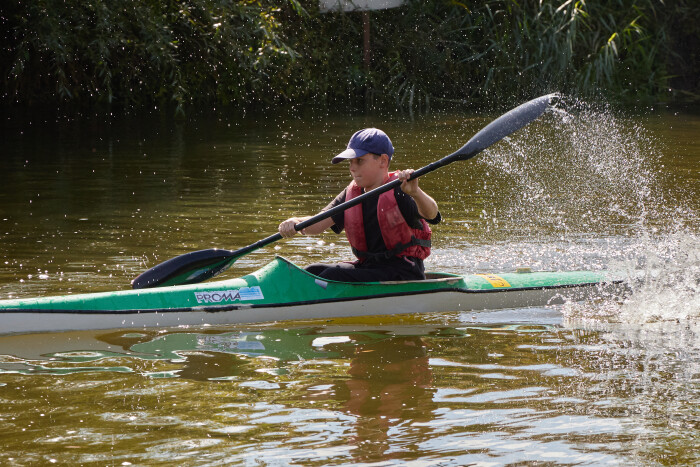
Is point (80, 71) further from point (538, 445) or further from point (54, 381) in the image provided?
point (538, 445)

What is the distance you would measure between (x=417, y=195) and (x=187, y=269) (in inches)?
48.9

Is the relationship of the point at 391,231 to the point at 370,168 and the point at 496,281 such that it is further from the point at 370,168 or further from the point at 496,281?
the point at 496,281

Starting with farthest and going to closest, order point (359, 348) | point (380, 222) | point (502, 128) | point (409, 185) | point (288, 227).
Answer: point (502, 128) < point (288, 227) < point (380, 222) < point (409, 185) < point (359, 348)

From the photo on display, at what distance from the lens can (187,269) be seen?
505cm

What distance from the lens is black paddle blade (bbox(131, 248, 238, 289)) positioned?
495cm

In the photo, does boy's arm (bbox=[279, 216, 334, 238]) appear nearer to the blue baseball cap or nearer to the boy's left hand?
the blue baseball cap

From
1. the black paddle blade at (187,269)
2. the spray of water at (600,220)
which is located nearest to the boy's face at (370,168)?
the black paddle blade at (187,269)

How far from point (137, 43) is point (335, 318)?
781 centimetres

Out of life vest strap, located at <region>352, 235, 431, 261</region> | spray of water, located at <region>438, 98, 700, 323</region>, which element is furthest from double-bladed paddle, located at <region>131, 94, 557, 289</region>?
spray of water, located at <region>438, 98, 700, 323</region>

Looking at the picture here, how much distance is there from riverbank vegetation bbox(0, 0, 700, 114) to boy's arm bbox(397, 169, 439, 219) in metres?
7.53

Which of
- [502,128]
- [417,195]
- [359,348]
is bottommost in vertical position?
[359,348]

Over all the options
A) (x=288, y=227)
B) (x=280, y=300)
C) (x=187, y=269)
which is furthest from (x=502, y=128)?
(x=187, y=269)

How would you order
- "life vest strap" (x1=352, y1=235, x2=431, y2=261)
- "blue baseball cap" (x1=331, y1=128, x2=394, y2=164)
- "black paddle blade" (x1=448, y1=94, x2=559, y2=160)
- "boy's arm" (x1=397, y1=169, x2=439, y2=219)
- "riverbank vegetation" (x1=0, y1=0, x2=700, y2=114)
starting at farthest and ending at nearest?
"riverbank vegetation" (x1=0, y1=0, x2=700, y2=114)
"black paddle blade" (x1=448, y1=94, x2=559, y2=160)
"life vest strap" (x1=352, y1=235, x2=431, y2=261)
"blue baseball cap" (x1=331, y1=128, x2=394, y2=164)
"boy's arm" (x1=397, y1=169, x2=439, y2=219)

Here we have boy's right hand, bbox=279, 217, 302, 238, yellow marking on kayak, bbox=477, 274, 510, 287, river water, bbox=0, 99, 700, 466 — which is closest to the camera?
river water, bbox=0, 99, 700, 466
